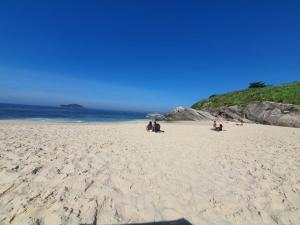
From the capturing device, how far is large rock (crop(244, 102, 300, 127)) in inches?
950

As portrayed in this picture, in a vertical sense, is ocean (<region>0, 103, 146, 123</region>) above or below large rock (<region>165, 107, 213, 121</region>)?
below

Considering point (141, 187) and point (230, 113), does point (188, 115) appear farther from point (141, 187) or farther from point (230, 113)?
point (141, 187)

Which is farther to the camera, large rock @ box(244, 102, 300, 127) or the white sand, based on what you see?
large rock @ box(244, 102, 300, 127)

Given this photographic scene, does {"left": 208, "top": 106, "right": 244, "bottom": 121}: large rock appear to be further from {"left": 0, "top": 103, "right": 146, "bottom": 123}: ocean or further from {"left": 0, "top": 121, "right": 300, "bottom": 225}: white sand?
{"left": 0, "top": 121, "right": 300, "bottom": 225}: white sand

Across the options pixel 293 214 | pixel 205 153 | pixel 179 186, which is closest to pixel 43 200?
pixel 179 186

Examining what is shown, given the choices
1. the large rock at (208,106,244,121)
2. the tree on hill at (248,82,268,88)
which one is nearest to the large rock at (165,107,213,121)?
the large rock at (208,106,244,121)

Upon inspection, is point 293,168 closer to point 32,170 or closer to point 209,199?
point 209,199

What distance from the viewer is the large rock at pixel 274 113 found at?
24127 millimetres

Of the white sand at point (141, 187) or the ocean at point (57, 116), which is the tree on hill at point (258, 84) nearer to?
the ocean at point (57, 116)

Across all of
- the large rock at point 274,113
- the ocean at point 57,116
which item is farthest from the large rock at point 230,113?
the ocean at point 57,116

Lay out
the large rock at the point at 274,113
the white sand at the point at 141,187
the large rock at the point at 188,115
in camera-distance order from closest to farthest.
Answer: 1. the white sand at the point at 141,187
2. the large rock at the point at 274,113
3. the large rock at the point at 188,115

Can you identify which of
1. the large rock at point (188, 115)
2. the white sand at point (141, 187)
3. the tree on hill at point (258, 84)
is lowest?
the white sand at point (141, 187)

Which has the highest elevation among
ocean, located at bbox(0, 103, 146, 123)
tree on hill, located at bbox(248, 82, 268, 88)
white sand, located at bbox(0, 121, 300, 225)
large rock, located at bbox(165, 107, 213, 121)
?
tree on hill, located at bbox(248, 82, 268, 88)

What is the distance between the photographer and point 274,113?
26.3 metres
